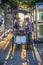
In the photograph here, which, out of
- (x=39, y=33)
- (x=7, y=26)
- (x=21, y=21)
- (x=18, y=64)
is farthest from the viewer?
(x=7, y=26)

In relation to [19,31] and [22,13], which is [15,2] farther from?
[22,13]

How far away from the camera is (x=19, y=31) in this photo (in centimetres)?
1581

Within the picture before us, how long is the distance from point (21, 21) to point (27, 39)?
83.9 inches

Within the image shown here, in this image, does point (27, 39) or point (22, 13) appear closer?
point (27, 39)

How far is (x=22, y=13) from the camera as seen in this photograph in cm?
1819

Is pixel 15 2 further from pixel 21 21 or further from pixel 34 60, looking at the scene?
pixel 21 21

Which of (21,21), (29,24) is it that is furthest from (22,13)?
(29,24)

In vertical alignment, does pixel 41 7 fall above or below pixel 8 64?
above

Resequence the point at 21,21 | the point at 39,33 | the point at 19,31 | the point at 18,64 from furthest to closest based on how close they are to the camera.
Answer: the point at 39,33 < the point at 21,21 < the point at 19,31 < the point at 18,64

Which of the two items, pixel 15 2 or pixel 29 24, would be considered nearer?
pixel 15 2

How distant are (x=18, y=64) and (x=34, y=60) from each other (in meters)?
1.23

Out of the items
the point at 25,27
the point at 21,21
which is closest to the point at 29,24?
the point at 25,27

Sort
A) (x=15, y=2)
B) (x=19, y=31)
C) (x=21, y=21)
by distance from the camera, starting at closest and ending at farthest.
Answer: (x=15, y=2)
(x=19, y=31)
(x=21, y=21)

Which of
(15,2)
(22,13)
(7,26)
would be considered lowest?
(7,26)
